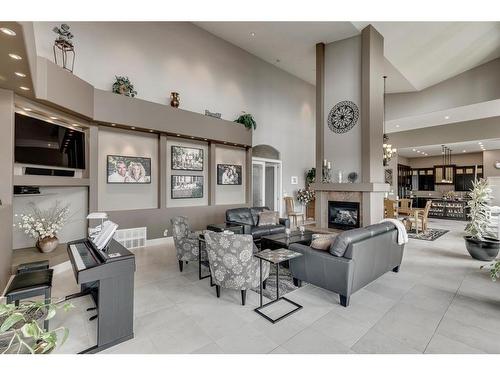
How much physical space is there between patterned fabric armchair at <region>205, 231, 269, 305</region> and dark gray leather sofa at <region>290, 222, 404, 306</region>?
2.35 ft

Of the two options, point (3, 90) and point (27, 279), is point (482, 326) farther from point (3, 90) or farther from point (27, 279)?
point (3, 90)

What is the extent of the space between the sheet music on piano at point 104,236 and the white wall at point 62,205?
254cm

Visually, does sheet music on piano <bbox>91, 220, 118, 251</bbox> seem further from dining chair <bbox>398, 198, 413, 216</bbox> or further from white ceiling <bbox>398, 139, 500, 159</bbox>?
white ceiling <bbox>398, 139, 500, 159</bbox>

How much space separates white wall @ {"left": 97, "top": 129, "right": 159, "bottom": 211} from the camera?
507cm

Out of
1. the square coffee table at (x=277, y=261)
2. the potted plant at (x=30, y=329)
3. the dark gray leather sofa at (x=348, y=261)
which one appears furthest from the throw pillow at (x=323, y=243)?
the potted plant at (x=30, y=329)

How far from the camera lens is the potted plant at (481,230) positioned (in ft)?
14.5

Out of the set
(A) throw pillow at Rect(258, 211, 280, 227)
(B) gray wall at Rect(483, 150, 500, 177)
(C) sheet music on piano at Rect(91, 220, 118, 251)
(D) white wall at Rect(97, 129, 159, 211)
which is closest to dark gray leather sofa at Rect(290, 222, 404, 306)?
(C) sheet music on piano at Rect(91, 220, 118, 251)

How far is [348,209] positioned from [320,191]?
2.87 ft

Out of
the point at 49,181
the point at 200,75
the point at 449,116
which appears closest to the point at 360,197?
the point at 200,75

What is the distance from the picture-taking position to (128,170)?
5.38m

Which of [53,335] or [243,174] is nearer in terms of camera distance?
[53,335]

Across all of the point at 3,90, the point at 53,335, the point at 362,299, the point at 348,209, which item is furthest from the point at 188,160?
the point at 53,335

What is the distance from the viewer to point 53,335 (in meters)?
1.03
